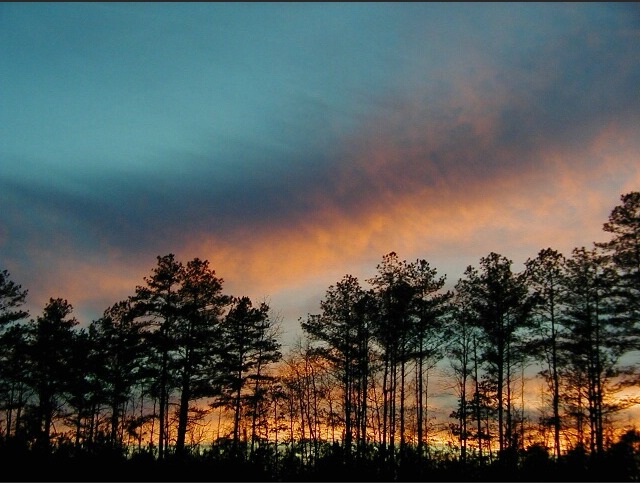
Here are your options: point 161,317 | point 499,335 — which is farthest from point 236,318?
point 499,335

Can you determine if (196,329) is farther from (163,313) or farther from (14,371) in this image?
(14,371)

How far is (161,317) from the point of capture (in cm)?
3291

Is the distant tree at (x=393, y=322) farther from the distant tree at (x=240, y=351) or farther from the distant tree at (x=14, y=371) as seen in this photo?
the distant tree at (x=14, y=371)

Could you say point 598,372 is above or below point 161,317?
below

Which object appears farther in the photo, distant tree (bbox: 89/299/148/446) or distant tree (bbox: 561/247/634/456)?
distant tree (bbox: 89/299/148/446)

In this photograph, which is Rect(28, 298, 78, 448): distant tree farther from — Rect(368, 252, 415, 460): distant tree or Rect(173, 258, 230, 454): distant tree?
Rect(368, 252, 415, 460): distant tree

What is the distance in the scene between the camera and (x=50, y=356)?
3784 centimetres

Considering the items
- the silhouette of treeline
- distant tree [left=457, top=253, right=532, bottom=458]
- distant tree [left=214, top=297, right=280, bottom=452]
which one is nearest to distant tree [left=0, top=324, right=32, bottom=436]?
the silhouette of treeline

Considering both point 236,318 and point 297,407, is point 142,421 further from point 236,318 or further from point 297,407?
point 297,407

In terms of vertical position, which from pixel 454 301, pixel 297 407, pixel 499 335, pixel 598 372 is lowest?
pixel 297 407

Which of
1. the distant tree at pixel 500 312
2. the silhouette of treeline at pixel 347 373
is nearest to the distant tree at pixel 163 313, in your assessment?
the silhouette of treeline at pixel 347 373

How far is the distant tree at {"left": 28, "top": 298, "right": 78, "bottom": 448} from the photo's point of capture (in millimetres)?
37719

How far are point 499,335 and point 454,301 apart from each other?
4054mm

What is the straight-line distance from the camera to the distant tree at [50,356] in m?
37.7
